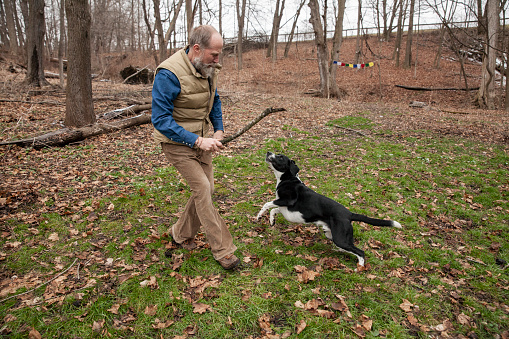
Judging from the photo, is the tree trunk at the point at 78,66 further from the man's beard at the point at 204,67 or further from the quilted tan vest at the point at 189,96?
the man's beard at the point at 204,67

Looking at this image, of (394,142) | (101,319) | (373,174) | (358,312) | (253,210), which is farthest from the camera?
(394,142)

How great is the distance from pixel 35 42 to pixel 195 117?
13308 millimetres

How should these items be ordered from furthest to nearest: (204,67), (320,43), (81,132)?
(320,43) < (81,132) < (204,67)

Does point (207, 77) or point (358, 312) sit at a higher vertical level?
point (207, 77)

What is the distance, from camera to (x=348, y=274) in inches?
154

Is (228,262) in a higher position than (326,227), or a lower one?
lower

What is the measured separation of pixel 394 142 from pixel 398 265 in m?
6.76

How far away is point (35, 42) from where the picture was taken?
12.7 metres

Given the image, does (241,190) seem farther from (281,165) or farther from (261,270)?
(261,270)

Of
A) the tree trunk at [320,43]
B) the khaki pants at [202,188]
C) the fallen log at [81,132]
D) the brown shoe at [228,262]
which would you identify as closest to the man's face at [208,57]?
the khaki pants at [202,188]

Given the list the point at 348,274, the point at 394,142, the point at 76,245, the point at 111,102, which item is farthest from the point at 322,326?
the point at 111,102

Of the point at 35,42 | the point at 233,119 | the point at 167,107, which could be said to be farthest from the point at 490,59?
the point at 35,42

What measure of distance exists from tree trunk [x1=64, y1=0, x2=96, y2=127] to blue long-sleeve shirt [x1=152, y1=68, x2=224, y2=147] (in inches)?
266

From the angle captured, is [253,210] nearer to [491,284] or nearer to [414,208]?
[414,208]
